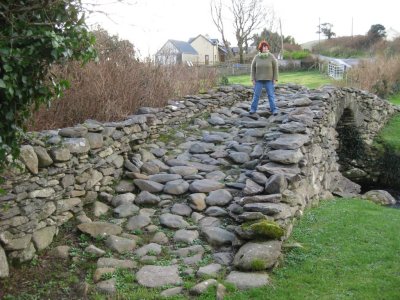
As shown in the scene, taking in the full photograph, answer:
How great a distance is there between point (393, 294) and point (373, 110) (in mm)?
12531

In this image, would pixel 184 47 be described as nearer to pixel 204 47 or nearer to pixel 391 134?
pixel 204 47

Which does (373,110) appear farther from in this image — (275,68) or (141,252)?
(141,252)

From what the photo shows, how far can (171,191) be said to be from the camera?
627cm

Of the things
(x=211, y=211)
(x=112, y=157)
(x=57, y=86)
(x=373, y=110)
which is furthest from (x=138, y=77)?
(x=373, y=110)

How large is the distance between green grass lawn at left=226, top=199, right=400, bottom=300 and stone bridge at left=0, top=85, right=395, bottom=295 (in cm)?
23

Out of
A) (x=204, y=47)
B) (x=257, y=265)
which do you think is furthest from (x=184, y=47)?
(x=257, y=265)

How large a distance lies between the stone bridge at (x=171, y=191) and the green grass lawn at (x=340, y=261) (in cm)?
23

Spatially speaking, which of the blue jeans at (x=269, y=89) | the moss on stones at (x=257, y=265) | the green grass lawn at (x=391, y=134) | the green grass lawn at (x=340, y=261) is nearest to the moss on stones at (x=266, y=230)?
the green grass lawn at (x=340, y=261)

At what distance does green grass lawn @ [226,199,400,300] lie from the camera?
4.09m

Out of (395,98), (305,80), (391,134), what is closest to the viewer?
(391,134)

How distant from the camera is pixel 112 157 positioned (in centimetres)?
641

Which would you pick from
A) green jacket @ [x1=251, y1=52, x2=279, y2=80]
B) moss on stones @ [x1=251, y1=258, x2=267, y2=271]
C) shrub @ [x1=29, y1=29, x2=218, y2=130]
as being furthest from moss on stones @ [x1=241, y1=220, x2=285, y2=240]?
green jacket @ [x1=251, y1=52, x2=279, y2=80]

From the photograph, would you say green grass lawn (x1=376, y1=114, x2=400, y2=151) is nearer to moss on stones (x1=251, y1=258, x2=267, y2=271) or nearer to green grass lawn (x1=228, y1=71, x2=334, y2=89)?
green grass lawn (x1=228, y1=71, x2=334, y2=89)

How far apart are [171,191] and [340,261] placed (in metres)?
2.61
